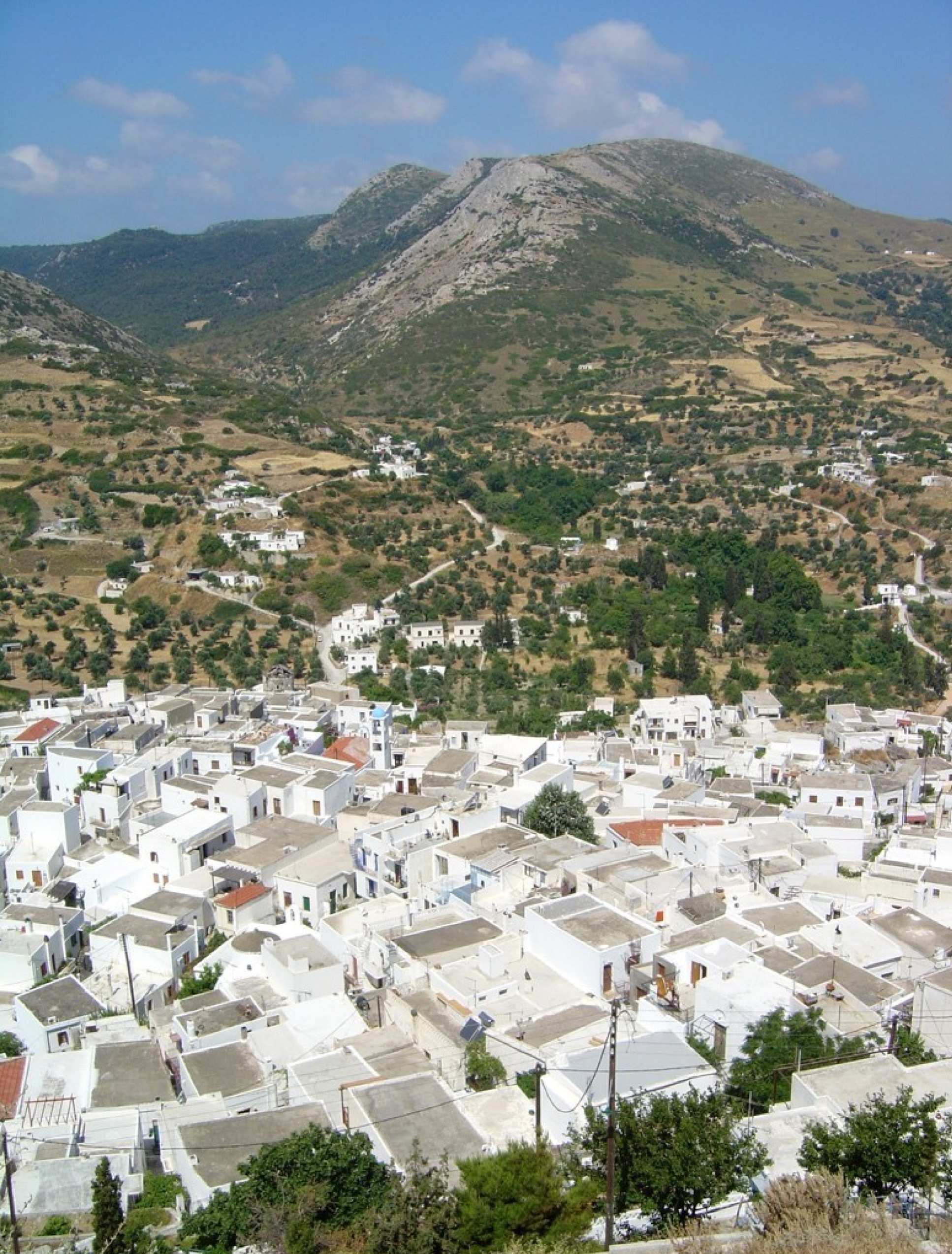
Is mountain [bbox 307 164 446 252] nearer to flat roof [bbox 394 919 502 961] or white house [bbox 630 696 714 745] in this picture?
white house [bbox 630 696 714 745]

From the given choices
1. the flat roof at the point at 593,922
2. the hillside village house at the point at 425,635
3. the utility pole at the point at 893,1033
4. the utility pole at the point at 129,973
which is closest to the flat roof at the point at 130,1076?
the utility pole at the point at 129,973

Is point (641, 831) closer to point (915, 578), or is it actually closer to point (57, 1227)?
point (57, 1227)

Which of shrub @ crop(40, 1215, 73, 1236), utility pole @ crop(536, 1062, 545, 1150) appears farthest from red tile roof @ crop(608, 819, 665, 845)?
shrub @ crop(40, 1215, 73, 1236)

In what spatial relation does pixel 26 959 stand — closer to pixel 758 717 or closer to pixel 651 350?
pixel 758 717

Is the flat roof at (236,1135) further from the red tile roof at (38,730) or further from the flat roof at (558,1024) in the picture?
the red tile roof at (38,730)

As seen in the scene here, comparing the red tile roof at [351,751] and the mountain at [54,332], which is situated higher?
the mountain at [54,332]

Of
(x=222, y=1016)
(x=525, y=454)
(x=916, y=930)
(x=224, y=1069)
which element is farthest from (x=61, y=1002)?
(x=525, y=454)

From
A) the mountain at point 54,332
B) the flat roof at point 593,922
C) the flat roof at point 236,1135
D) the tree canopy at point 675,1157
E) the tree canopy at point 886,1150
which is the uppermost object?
the mountain at point 54,332

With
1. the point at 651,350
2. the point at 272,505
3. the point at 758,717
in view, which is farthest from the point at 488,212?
the point at 758,717
